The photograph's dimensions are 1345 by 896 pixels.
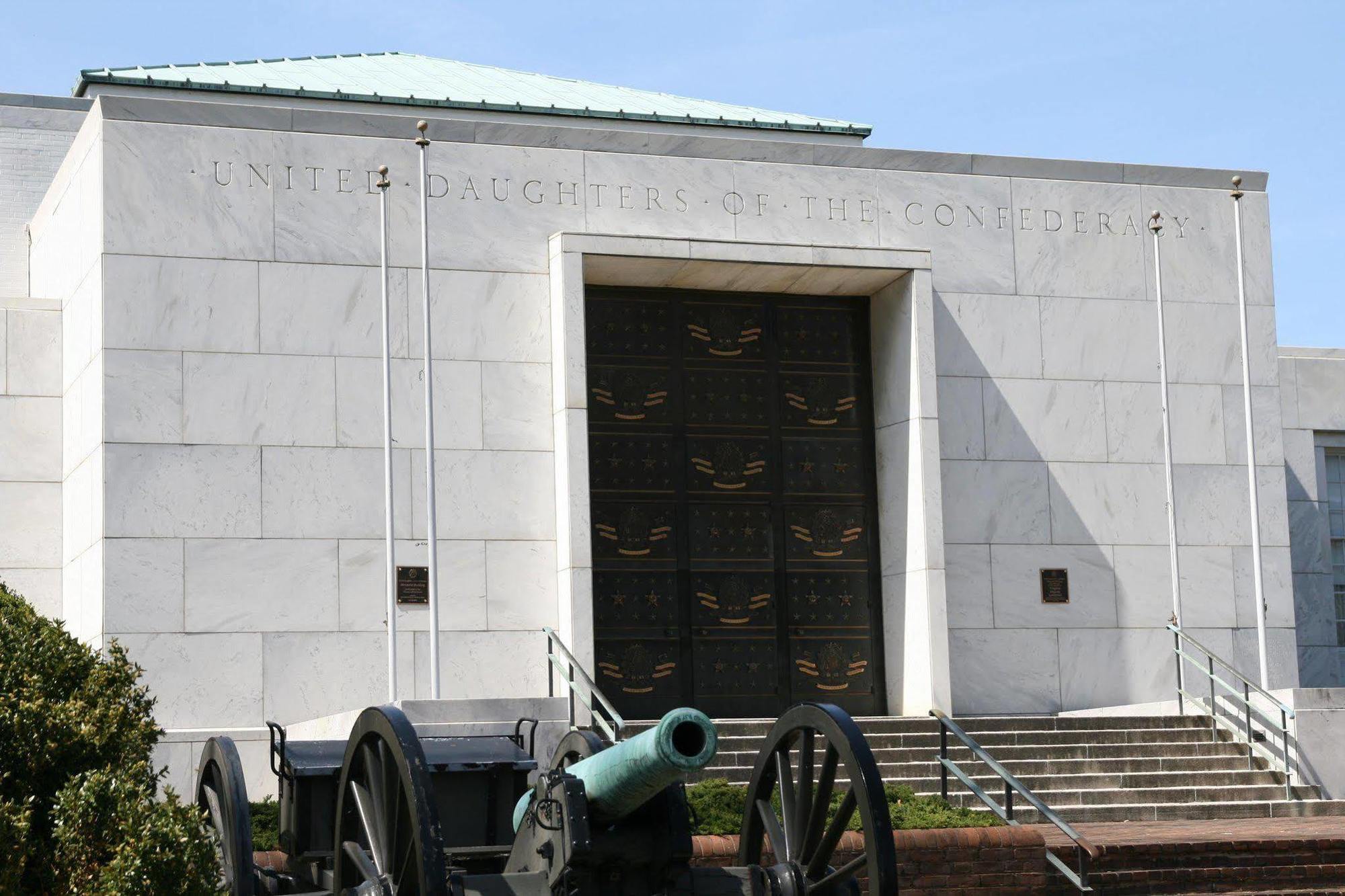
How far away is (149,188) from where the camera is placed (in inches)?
794

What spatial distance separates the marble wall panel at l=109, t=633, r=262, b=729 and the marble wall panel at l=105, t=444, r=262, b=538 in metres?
1.12

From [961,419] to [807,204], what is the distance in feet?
10.6

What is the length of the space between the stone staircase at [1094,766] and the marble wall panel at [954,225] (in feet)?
18.3

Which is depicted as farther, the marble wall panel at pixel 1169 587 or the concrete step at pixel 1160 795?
the marble wall panel at pixel 1169 587

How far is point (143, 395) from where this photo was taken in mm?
19750

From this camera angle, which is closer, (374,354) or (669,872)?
(669,872)

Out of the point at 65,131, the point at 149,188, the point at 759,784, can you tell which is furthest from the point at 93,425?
the point at 759,784

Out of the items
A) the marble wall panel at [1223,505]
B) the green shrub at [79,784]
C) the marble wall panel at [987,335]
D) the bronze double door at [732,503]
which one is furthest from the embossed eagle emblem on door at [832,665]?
the green shrub at [79,784]

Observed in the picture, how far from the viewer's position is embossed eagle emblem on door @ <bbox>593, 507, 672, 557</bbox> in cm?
2145

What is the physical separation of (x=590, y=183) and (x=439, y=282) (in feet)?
7.33

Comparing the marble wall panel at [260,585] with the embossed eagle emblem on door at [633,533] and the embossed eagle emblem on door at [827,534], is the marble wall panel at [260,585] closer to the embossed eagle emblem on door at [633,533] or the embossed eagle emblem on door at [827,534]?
the embossed eagle emblem on door at [633,533]

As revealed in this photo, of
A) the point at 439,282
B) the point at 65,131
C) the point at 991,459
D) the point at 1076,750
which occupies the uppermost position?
the point at 65,131

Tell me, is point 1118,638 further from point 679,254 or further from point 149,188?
point 149,188

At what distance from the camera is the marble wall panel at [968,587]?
2206cm
